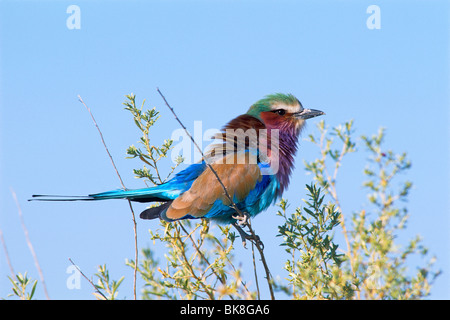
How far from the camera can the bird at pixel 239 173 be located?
4.18 metres

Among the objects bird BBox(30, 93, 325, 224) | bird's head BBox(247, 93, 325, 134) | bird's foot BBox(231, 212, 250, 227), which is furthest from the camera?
bird's head BBox(247, 93, 325, 134)

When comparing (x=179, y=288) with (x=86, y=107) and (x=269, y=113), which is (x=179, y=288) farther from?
(x=269, y=113)

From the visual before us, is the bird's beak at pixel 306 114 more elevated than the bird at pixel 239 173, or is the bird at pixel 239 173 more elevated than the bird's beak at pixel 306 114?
the bird's beak at pixel 306 114

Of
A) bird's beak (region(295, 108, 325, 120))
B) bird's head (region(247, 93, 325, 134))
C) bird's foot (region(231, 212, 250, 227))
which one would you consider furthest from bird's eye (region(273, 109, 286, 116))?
bird's foot (region(231, 212, 250, 227))

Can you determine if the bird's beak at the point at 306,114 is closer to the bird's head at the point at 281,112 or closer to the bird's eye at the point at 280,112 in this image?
the bird's head at the point at 281,112

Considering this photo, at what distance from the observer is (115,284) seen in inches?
116

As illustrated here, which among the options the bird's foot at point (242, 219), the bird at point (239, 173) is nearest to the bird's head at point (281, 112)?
the bird at point (239, 173)

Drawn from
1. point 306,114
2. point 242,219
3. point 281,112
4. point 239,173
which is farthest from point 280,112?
point 242,219

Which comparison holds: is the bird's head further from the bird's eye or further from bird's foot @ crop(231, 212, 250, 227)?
bird's foot @ crop(231, 212, 250, 227)

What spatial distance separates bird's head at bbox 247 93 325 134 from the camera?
498 cm

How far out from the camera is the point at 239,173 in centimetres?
439

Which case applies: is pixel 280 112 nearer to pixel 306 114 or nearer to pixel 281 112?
pixel 281 112
